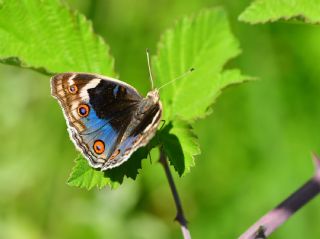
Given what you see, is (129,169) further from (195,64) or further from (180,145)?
(195,64)

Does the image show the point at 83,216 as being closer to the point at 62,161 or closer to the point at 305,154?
the point at 62,161

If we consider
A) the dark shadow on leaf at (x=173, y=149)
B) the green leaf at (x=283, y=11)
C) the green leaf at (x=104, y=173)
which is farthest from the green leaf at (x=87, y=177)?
the green leaf at (x=283, y=11)

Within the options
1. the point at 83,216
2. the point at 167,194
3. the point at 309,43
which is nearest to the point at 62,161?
the point at 83,216

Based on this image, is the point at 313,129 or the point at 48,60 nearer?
the point at 48,60

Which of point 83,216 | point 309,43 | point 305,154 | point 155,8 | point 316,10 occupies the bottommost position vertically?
point 305,154

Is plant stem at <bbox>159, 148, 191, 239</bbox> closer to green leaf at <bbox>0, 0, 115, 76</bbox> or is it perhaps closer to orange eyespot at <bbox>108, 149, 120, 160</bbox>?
orange eyespot at <bbox>108, 149, 120, 160</bbox>

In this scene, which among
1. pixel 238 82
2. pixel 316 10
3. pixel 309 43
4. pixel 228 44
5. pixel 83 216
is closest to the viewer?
pixel 316 10

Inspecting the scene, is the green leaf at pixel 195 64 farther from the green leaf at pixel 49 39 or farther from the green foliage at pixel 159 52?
the green leaf at pixel 49 39
